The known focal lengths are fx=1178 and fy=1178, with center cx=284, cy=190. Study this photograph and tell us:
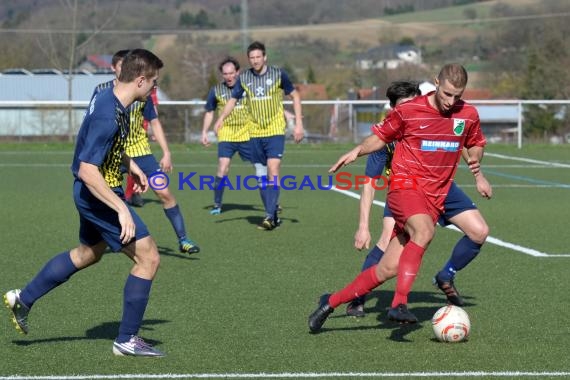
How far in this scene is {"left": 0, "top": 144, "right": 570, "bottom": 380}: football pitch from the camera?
660 centimetres

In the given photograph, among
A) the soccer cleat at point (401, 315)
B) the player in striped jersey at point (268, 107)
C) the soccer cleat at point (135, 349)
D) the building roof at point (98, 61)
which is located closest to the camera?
the soccer cleat at point (135, 349)

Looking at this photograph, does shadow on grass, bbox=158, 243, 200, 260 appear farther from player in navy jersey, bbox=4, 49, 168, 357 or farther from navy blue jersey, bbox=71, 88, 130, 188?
navy blue jersey, bbox=71, 88, 130, 188

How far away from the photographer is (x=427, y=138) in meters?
7.33

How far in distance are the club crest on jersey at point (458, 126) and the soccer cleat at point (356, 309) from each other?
1446mm

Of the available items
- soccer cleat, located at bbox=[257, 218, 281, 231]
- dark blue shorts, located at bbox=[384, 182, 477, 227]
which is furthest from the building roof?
dark blue shorts, located at bbox=[384, 182, 477, 227]

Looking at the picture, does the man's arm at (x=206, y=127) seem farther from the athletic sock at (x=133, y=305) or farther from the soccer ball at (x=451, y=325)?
the athletic sock at (x=133, y=305)

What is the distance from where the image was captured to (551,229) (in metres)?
13.2

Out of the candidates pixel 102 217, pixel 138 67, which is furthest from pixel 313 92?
pixel 138 67

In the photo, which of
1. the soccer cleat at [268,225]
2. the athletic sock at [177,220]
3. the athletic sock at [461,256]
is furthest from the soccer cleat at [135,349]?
the soccer cleat at [268,225]

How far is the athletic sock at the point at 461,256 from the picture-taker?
8188mm

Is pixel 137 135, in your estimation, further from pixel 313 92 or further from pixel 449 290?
pixel 313 92

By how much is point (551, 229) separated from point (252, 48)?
3.95 meters

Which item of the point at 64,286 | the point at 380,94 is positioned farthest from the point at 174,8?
the point at 64,286

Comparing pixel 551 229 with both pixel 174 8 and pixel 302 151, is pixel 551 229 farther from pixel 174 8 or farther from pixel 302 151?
pixel 174 8
